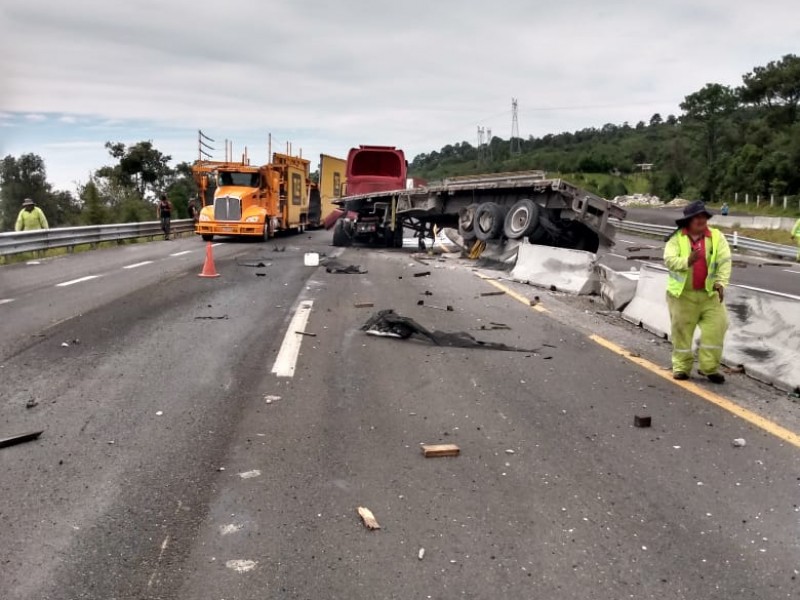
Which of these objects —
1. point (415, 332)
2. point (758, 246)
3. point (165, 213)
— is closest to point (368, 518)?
point (415, 332)

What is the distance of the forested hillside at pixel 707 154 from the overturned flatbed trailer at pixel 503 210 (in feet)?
150

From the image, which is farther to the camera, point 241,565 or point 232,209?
point 232,209

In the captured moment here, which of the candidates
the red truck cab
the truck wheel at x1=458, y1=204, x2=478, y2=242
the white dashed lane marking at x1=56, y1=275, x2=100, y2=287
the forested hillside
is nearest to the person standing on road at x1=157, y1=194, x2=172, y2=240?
the red truck cab

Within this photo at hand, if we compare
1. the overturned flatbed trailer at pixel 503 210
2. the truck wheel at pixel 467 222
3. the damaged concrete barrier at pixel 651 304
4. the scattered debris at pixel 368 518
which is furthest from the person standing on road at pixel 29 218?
the scattered debris at pixel 368 518

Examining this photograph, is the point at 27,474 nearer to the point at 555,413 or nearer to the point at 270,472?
the point at 270,472

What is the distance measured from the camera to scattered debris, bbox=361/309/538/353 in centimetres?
825

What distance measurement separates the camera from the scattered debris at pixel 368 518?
3737mm

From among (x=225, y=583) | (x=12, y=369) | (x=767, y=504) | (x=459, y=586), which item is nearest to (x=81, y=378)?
(x=12, y=369)

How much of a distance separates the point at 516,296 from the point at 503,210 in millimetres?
6146

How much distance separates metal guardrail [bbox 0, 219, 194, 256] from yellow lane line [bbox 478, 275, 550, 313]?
11.3 meters

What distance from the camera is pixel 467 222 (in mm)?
19672

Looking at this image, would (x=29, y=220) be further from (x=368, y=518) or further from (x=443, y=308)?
(x=368, y=518)

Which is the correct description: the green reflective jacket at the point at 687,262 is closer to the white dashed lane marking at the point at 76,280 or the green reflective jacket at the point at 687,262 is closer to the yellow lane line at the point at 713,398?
the yellow lane line at the point at 713,398

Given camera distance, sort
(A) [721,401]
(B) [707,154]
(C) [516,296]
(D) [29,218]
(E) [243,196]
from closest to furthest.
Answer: (A) [721,401]
(C) [516,296]
(D) [29,218]
(E) [243,196]
(B) [707,154]
